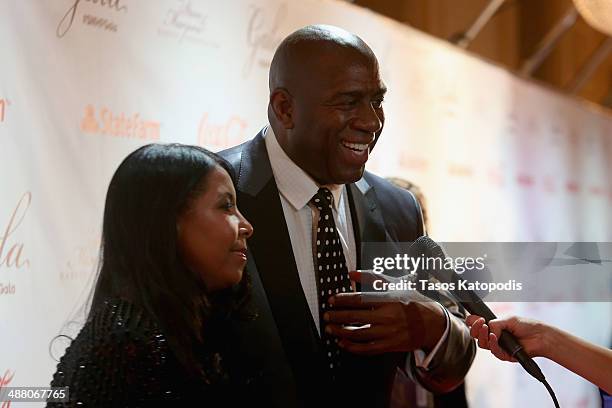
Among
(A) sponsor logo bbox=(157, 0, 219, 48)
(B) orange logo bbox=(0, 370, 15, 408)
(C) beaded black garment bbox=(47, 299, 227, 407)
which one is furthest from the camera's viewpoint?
(A) sponsor logo bbox=(157, 0, 219, 48)

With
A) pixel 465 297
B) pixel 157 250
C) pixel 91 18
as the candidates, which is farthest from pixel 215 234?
pixel 91 18

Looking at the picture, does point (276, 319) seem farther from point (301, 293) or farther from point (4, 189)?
point (4, 189)

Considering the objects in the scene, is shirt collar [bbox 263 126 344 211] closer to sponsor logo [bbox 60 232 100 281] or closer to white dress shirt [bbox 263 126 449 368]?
white dress shirt [bbox 263 126 449 368]

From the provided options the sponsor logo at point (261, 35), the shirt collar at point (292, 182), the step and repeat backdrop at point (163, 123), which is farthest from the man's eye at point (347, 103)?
the sponsor logo at point (261, 35)

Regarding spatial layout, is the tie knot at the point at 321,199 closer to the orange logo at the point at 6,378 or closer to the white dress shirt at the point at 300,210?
the white dress shirt at the point at 300,210

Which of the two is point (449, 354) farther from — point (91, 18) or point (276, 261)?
point (91, 18)

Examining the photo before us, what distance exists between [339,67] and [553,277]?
0.46 m

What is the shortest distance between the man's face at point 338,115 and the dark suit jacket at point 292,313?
0.22ft

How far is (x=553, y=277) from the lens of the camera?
4.09ft

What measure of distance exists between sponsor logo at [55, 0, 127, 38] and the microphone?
749 mm

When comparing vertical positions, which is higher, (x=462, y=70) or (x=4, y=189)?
(x=462, y=70)

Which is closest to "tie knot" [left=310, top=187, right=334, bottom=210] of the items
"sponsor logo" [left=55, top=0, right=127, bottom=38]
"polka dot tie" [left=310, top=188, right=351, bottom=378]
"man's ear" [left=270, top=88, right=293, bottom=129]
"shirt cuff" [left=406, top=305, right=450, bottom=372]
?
"polka dot tie" [left=310, top=188, right=351, bottom=378]

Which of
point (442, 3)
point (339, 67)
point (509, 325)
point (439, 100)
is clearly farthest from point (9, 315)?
point (442, 3)

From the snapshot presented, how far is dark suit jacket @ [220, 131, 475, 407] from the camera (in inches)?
44.3
